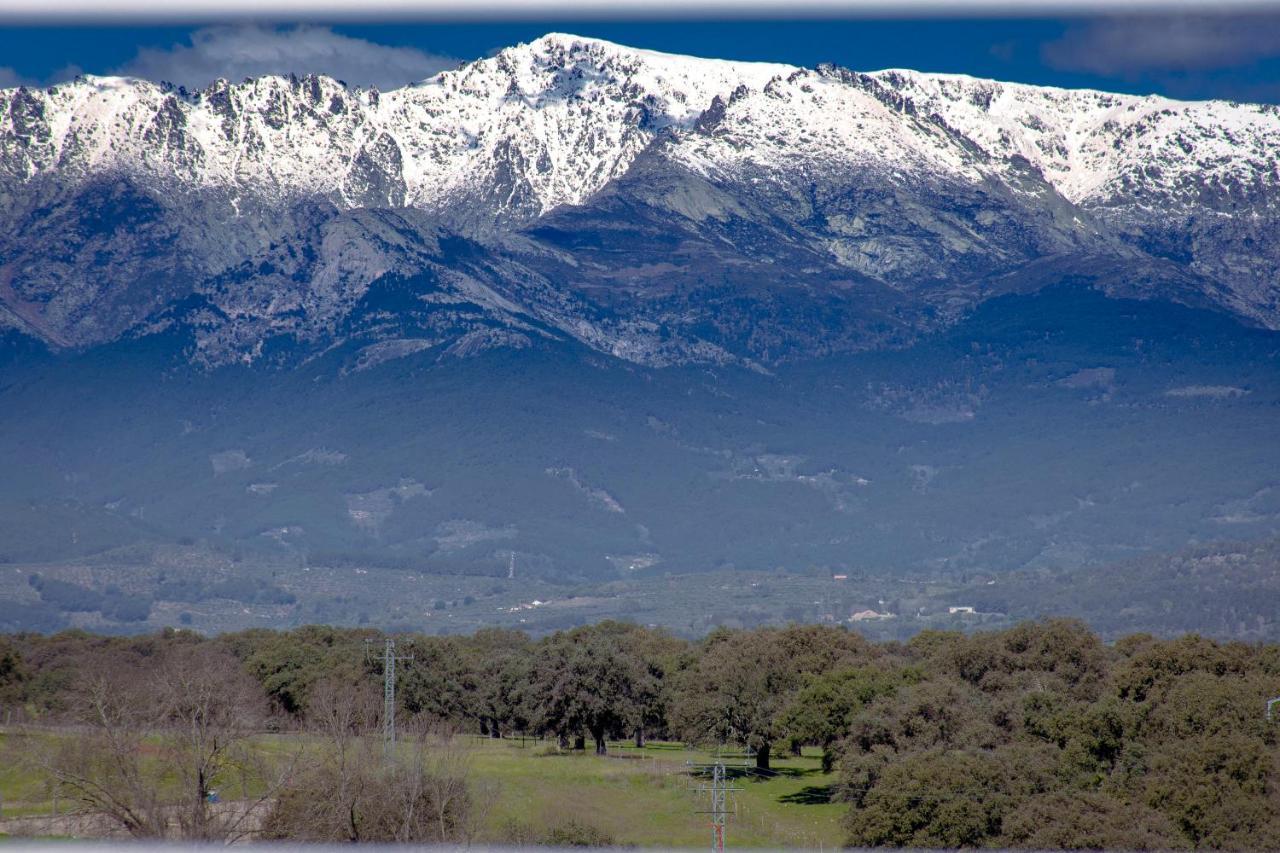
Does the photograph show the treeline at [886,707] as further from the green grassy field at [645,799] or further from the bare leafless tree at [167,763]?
the bare leafless tree at [167,763]

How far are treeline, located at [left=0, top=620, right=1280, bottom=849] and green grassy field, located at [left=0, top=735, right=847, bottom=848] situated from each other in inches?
104

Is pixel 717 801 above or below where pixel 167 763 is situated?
below

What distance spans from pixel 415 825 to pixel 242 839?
23.7 ft

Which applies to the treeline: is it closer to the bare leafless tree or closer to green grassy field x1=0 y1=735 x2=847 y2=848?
green grassy field x1=0 y1=735 x2=847 y2=848

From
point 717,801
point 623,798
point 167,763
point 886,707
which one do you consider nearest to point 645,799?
point 623,798

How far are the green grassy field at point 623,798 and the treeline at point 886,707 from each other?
2632 millimetres

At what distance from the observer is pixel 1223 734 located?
274 ft

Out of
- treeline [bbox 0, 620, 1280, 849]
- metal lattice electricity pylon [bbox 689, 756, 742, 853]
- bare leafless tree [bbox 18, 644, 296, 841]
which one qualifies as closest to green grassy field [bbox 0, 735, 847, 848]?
metal lattice electricity pylon [bbox 689, 756, 742, 853]

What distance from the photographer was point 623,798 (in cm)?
9725

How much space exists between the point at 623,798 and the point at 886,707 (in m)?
14.9

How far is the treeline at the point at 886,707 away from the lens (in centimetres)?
7544

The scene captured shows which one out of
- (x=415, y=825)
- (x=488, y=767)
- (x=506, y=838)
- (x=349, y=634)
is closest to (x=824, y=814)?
(x=488, y=767)

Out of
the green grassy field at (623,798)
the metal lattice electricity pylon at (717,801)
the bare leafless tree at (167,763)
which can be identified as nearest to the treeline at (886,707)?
the green grassy field at (623,798)

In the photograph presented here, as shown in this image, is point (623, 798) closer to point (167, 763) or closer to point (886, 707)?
point (886, 707)
